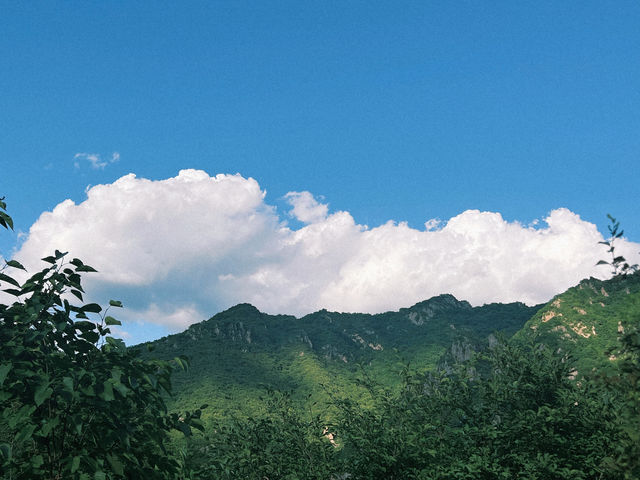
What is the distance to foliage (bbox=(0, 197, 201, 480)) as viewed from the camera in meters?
3.12

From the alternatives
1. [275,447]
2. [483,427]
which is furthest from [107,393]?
[483,427]

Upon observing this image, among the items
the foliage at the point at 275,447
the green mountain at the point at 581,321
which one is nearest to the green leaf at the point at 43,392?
the foliage at the point at 275,447

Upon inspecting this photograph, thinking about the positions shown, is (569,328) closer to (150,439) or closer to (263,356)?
(263,356)

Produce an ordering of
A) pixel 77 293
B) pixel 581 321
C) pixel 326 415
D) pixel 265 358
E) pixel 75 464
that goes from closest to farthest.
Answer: pixel 75 464, pixel 77 293, pixel 326 415, pixel 581 321, pixel 265 358

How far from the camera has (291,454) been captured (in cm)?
869

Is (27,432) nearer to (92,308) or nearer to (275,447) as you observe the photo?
(92,308)

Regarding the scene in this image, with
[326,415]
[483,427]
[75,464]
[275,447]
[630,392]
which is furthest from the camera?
[326,415]

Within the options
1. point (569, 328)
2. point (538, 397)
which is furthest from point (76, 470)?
point (569, 328)

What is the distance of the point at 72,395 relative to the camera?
299 centimetres

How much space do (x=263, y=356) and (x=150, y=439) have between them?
Result: 17524cm

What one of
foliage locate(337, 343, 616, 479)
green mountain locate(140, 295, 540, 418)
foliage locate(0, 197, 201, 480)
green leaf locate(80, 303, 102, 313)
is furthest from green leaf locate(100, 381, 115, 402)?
green mountain locate(140, 295, 540, 418)

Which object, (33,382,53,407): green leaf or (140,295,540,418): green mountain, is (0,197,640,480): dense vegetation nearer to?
(33,382,53,407): green leaf

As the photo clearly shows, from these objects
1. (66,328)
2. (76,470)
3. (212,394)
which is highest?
(212,394)

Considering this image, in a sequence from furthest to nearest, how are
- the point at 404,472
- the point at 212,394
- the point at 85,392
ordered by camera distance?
1. the point at 212,394
2. the point at 404,472
3. the point at 85,392
